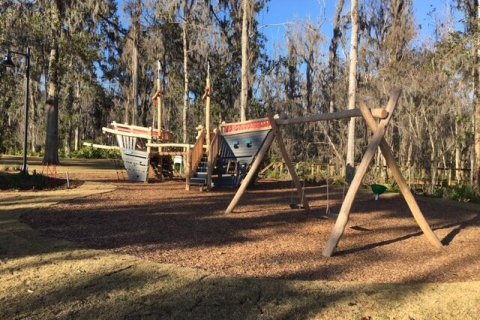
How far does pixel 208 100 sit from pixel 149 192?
3.35m

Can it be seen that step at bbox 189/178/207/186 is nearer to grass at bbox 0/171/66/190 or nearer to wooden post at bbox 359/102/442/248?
grass at bbox 0/171/66/190

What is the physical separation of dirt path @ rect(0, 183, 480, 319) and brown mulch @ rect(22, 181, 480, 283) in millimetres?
345

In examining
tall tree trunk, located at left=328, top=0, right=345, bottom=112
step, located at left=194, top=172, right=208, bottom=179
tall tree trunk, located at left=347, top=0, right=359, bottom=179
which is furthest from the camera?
tall tree trunk, located at left=328, top=0, right=345, bottom=112

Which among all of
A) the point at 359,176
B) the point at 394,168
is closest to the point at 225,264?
the point at 359,176

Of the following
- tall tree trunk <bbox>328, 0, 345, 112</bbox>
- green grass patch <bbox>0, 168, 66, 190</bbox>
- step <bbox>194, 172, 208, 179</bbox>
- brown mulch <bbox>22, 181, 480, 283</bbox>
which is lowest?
brown mulch <bbox>22, 181, 480, 283</bbox>

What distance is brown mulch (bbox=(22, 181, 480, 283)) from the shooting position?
5457 mm

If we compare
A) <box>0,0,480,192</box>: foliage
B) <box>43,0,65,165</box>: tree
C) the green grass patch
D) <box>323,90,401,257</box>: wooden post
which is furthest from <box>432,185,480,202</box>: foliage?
<box>43,0,65,165</box>: tree

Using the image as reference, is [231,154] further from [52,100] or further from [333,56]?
[333,56]

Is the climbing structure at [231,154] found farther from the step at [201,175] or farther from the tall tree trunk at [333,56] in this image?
the tall tree trunk at [333,56]

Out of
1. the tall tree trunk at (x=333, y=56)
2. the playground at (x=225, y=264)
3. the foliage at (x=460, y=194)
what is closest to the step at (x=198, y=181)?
the playground at (x=225, y=264)

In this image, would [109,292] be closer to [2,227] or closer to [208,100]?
[2,227]

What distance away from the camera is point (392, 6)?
2914 cm

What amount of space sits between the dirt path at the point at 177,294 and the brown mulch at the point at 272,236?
345mm

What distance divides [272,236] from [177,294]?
10.1ft
